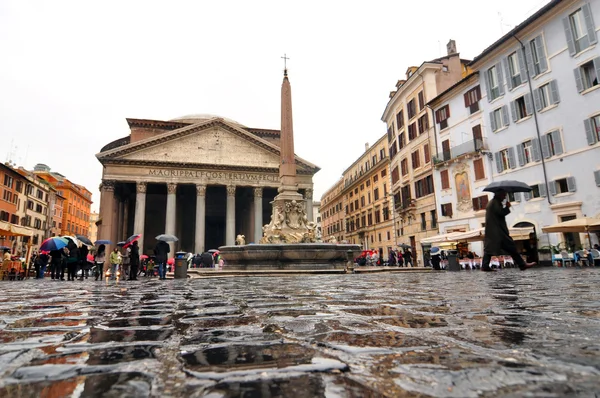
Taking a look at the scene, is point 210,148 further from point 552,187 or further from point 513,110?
point 552,187

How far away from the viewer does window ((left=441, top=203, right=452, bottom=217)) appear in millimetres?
26844

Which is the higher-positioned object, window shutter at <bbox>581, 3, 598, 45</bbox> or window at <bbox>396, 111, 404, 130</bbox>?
window at <bbox>396, 111, 404, 130</bbox>

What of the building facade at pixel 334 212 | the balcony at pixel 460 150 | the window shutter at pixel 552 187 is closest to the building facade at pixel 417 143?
the balcony at pixel 460 150

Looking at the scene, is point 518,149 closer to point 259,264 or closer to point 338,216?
point 259,264

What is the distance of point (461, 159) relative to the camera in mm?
25891

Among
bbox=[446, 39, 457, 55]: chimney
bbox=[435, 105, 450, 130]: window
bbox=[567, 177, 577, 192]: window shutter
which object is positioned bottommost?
bbox=[567, 177, 577, 192]: window shutter

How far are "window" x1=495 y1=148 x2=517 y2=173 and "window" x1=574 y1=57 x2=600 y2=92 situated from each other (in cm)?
483

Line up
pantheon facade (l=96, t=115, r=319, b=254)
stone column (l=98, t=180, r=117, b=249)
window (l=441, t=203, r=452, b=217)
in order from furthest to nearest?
1. pantheon facade (l=96, t=115, r=319, b=254)
2. stone column (l=98, t=180, r=117, b=249)
3. window (l=441, t=203, r=452, b=217)

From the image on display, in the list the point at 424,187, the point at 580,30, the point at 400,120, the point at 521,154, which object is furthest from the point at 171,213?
the point at 580,30

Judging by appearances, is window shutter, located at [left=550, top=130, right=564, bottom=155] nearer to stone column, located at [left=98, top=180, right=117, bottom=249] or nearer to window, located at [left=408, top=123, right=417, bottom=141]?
window, located at [left=408, top=123, right=417, bottom=141]

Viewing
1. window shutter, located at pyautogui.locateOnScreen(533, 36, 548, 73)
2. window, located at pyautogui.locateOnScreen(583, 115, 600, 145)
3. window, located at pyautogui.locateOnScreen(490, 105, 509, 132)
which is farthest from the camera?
window, located at pyautogui.locateOnScreen(490, 105, 509, 132)

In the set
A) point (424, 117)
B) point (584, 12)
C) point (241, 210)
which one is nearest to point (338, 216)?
point (241, 210)

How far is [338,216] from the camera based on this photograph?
61.5 meters

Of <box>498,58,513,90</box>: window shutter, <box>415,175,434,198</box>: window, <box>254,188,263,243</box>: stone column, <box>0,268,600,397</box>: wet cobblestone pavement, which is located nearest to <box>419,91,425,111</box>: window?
<box>415,175,434,198</box>: window
